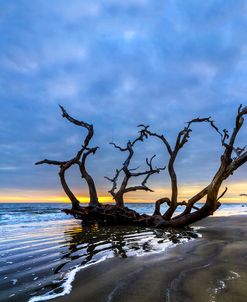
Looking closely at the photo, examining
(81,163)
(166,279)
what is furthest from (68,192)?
(166,279)

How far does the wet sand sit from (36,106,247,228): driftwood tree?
5.50m

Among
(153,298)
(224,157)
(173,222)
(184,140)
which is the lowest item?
(153,298)

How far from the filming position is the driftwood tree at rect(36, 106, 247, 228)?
11070 mm

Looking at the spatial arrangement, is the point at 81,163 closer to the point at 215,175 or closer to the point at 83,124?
the point at 83,124

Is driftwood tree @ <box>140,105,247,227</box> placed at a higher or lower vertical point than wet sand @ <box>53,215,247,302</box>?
higher

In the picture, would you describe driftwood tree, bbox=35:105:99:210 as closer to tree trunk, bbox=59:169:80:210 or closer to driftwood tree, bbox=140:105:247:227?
tree trunk, bbox=59:169:80:210

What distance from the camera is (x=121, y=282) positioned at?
402 cm

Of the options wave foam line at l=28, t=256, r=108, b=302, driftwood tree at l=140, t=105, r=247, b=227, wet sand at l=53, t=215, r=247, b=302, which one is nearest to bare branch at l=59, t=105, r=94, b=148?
driftwood tree at l=140, t=105, r=247, b=227

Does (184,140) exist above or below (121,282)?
above

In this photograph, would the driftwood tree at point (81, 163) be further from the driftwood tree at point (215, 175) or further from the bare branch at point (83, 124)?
the driftwood tree at point (215, 175)

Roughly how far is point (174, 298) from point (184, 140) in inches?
421

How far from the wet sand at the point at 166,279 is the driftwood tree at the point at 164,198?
18.1 feet

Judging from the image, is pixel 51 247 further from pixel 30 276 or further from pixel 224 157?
pixel 224 157

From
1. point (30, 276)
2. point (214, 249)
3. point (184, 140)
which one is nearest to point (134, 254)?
point (214, 249)
